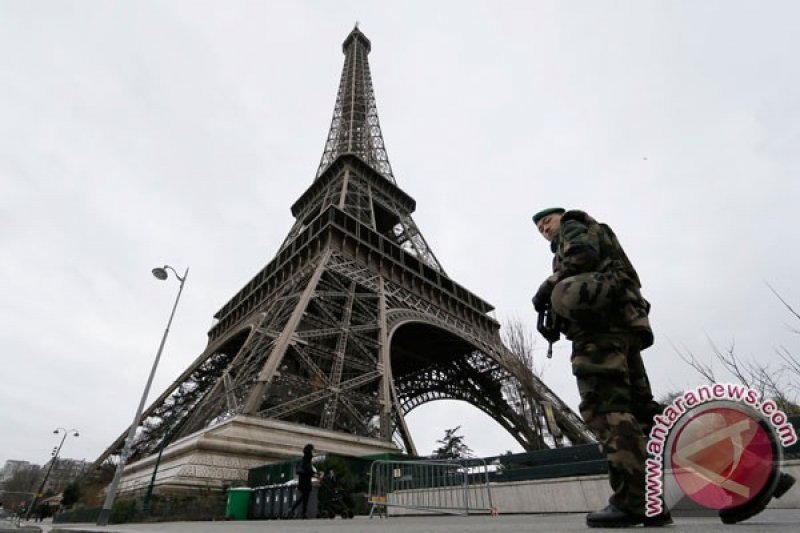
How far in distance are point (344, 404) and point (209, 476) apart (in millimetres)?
5421

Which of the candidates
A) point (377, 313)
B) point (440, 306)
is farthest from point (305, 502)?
point (440, 306)

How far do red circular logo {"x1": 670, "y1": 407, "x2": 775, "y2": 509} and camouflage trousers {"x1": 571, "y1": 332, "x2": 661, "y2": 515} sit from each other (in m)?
0.21

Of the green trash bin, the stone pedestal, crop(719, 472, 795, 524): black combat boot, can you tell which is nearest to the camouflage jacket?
crop(719, 472, 795, 524): black combat boot

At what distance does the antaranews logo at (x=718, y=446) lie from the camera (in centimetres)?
192

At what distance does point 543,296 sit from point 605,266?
474mm

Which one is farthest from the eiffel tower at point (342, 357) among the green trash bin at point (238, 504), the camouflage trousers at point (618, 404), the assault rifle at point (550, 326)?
the camouflage trousers at point (618, 404)

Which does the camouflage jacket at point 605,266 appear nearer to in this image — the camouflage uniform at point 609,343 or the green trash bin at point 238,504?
the camouflage uniform at point 609,343

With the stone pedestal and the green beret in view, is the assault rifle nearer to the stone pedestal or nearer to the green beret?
the green beret

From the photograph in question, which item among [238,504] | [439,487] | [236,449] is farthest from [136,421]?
[439,487]

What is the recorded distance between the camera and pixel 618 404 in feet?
7.82

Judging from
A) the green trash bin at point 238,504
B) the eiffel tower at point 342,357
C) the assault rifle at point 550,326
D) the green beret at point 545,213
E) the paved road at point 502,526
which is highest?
the eiffel tower at point 342,357

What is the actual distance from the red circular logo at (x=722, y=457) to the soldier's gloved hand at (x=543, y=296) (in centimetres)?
109

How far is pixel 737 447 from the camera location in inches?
78.2

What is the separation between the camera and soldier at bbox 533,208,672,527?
2219 millimetres
